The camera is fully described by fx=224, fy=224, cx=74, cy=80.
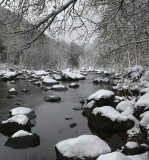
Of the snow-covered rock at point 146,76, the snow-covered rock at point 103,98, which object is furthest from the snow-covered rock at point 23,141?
the snow-covered rock at point 146,76

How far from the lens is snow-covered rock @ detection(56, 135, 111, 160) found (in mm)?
4980

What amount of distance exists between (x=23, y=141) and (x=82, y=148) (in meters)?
1.98

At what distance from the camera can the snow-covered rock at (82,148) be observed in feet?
16.3

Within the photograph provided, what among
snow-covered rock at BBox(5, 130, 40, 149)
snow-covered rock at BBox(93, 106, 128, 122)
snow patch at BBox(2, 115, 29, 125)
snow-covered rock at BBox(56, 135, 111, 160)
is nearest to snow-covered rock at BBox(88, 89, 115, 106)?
snow-covered rock at BBox(93, 106, 128, 122)

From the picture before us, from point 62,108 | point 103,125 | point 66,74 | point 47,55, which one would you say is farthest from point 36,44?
point 47,55

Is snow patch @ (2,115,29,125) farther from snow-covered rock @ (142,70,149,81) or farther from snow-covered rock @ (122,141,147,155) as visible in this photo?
snow-covered rock @ (142,70,149,81)

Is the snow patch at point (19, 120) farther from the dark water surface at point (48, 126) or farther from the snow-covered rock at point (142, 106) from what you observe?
the snow-covered rock at point (142, 106)

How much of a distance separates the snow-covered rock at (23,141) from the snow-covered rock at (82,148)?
47.1 inches

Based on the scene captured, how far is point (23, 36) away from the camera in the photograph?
456cm

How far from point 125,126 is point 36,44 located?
4072mm

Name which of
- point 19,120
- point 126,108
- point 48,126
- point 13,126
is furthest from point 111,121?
point 13,126

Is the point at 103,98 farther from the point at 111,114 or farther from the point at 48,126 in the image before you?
the point at 48,126

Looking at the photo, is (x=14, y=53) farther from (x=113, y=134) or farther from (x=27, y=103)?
(x=27, y=103)

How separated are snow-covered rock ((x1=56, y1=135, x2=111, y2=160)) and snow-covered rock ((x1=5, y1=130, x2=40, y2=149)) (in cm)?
120
